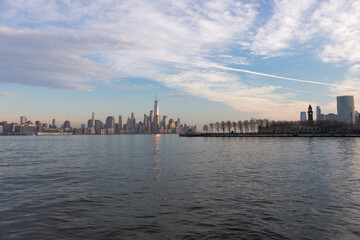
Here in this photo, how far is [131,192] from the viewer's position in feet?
73.0

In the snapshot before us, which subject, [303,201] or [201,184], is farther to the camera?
[201,184]

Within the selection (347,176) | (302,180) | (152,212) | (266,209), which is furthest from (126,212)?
(347,176)

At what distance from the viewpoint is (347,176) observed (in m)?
29.2

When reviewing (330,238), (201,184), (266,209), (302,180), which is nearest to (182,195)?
(201,184)

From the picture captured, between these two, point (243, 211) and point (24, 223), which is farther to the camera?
point (243, 211)

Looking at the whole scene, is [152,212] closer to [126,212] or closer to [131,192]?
[126,212]

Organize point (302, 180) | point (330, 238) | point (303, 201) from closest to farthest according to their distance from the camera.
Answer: point (330, 238) → point (303, 201) → point (302, 180)

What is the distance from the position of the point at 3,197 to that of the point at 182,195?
1623 cm

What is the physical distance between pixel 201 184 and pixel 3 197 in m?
18.7

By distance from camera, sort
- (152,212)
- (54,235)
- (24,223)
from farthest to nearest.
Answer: (152,212)
(24,223)
(54,235)

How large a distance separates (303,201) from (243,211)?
5.90 meters

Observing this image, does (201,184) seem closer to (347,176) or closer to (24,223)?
(24,223)

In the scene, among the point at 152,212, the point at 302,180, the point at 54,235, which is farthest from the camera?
the point at 302,180

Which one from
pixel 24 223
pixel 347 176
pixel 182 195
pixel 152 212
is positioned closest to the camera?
pixel 24 223
